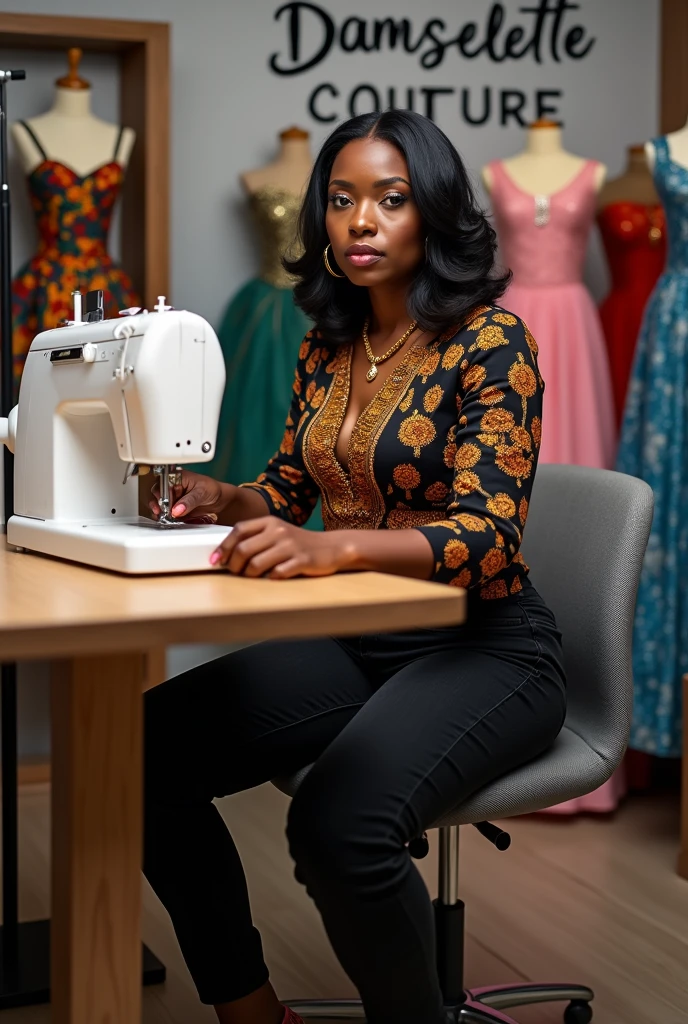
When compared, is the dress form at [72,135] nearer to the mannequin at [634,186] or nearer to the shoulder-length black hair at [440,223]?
the mannequin at [634,186]

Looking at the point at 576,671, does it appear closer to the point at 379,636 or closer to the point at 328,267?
the point at 379,636

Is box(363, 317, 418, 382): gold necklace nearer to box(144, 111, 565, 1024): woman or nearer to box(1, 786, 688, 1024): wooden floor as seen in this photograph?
box(144, 111, 565, 1024): woman

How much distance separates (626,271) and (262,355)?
97 cm

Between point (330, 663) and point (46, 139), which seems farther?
point (46, 139)

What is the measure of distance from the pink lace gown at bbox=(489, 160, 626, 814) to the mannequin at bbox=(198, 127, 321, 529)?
0.54 meters

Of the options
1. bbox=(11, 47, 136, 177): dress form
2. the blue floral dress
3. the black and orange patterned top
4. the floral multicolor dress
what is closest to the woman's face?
the black and orange patterned top

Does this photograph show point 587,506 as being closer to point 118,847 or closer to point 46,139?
point 118,847

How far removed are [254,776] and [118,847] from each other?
34 centimetres

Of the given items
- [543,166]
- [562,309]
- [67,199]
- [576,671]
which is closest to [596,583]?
[576,671]

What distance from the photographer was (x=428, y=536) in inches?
57.4

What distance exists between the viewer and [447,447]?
1.68m

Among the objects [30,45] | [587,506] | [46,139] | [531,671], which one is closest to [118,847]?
[531,671]

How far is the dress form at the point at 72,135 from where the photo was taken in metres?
3.08

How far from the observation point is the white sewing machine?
1.40m
